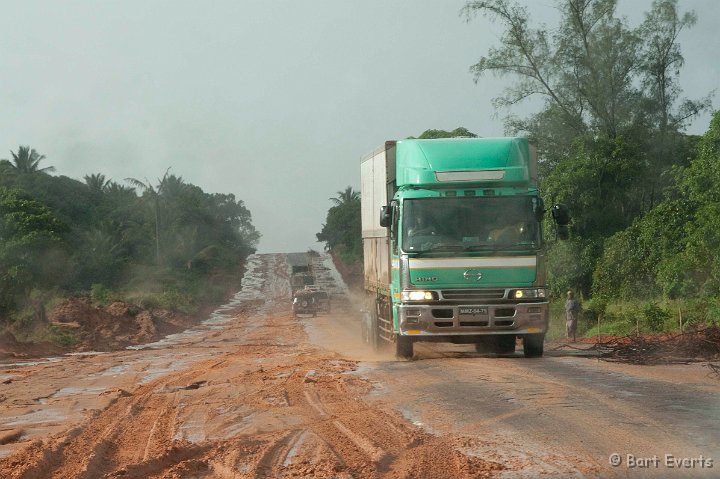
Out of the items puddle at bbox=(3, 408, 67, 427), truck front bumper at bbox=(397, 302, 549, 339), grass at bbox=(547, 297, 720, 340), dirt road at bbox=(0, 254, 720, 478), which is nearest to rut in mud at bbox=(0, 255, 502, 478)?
dirt road at bbox=(0, 254, 720, 478)

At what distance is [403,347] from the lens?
53.1 feet

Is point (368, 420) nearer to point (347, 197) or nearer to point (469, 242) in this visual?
point (469, 242)

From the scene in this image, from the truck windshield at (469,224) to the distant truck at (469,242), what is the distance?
2cm

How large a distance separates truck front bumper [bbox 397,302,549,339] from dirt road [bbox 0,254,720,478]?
0.58m

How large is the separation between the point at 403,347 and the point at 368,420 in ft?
22.9

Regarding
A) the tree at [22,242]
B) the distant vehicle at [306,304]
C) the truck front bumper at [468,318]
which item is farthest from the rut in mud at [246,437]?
the distant vehicle at [306,304]

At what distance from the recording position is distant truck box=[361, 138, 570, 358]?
48.8ft

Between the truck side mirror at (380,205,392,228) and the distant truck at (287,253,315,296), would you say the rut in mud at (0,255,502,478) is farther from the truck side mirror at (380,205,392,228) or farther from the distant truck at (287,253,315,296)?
the distant truck at (287,253,315,296)

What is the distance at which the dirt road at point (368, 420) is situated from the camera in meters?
7.03

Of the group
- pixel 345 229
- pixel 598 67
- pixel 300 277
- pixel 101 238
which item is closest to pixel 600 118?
pixel 598 67

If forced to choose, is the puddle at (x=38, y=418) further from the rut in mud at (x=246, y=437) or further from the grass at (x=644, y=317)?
the grass at (x=644, y=317)

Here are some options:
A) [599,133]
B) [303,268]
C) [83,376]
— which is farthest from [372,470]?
[303,268]

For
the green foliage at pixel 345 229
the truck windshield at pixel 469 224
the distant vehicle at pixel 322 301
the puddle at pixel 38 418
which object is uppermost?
the green foliage at pixel 345 229

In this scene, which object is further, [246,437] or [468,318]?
[468,318]
